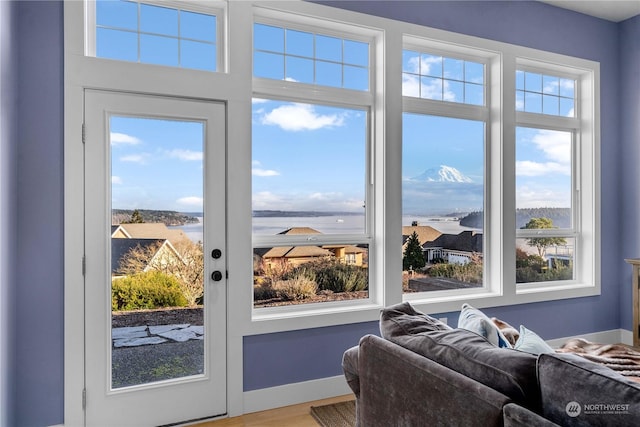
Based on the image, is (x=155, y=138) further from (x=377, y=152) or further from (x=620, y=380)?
(x=620, y=380)

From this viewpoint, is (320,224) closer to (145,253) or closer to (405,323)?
(145,253)

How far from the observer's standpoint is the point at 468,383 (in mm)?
1266

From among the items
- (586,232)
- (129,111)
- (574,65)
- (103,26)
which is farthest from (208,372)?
(574,65)

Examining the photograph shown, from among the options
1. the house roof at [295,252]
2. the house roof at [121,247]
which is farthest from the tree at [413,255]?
the house roof at [121,247]

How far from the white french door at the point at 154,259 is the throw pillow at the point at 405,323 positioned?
4.17 ft

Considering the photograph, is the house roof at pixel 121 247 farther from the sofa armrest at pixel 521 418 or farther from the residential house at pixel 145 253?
the sofa armrest at pixel 521 418

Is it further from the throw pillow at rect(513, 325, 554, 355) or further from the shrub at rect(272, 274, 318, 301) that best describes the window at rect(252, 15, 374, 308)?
the throw pillow at rect(513, 325, 554, 355)

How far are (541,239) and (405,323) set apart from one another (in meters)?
2.83

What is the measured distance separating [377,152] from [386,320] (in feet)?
5.52

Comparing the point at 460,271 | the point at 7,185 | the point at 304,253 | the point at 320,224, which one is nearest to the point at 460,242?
the point at 460,271

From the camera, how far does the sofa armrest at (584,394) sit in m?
0.96

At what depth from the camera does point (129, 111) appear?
249 centimetres

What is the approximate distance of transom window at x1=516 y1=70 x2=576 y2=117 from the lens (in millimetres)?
3867

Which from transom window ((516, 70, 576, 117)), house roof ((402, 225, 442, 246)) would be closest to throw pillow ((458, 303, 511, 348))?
house roof ((402, 225, 442, 246))
